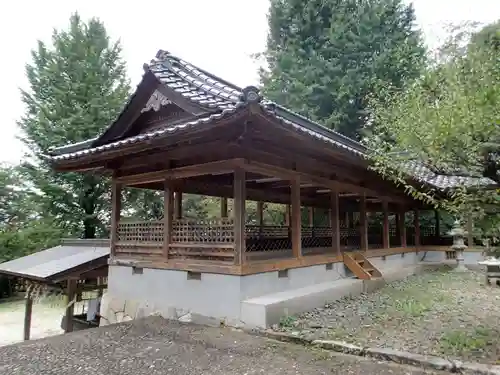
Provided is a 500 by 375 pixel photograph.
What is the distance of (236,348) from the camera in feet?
14.5

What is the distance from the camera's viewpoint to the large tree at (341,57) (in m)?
16.2

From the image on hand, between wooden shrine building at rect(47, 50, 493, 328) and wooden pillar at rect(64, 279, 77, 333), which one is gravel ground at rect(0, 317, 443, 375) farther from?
wooden pillar at rect(64, 279, 77, 333)

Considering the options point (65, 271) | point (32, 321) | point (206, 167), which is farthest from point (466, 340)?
point (32, 321)

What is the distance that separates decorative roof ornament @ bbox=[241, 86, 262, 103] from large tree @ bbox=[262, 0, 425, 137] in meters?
12.8

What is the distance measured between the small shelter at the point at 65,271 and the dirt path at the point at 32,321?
6.28 feet

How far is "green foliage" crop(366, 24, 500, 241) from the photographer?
12.4 ft

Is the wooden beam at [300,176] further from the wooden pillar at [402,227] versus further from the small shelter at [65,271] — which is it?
the small shelter at [65,271]

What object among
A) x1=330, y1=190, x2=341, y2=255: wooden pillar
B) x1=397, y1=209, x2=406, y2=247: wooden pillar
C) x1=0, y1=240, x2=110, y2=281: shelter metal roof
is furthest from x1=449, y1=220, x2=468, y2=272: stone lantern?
x1=0, y1=240, x2=110, y2=281: shelter metal roof

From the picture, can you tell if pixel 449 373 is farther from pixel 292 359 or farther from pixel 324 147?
pixel 324 147

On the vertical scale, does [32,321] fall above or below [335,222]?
below

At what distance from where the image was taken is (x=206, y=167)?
592 cm

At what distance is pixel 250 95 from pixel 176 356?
302 cm

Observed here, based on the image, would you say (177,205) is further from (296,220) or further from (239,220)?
(296,220)

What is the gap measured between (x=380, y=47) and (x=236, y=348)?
15.8 meters
